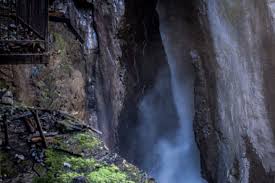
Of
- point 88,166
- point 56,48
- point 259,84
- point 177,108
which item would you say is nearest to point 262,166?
point 259,84

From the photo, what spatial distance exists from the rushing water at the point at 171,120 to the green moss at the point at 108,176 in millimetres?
8458

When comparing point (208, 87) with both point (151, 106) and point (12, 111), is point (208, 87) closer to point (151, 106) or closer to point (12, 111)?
point (151, 106)

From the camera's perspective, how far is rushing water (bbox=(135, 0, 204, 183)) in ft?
42.8

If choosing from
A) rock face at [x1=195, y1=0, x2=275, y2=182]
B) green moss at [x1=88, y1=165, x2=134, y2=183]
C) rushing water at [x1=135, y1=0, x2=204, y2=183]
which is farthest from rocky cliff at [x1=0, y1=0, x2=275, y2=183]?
green moss at [x1=88, y1=165, x2=134, y2=183]

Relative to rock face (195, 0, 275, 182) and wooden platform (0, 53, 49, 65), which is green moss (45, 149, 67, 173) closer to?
wooden platform (0, 53, 49, 65)

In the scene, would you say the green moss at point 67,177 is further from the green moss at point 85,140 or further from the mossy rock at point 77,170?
the green moss at point 85,140

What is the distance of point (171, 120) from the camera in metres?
13.9

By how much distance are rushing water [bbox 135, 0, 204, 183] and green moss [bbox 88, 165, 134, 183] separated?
333 inches

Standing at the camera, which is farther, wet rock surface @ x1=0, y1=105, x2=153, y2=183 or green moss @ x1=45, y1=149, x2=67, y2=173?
green moss @ x1=45, y1=149, x2=67, y2=173

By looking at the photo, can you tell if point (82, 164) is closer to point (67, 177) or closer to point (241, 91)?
point (67, 177)

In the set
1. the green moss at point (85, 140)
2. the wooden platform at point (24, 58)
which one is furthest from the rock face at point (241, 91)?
the wooden platform at point (24, 58)

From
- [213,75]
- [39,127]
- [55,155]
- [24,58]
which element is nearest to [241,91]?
[213,75]

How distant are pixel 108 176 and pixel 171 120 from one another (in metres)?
9.85

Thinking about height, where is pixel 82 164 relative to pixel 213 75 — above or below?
above
